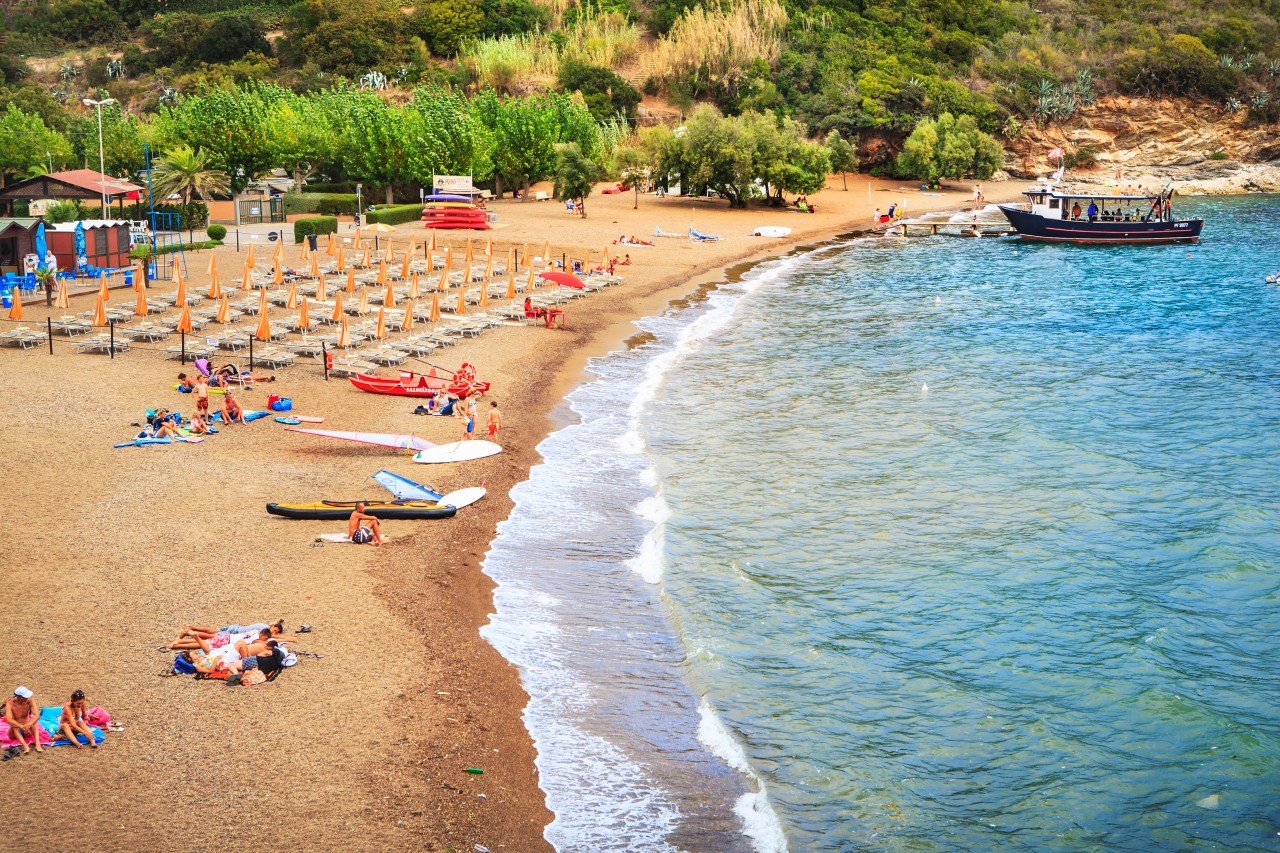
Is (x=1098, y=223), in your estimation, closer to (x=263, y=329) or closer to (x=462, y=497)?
(x=263, y=329)

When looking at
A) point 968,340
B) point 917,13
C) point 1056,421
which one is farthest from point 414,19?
point 1056,421

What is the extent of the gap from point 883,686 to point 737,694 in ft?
6.85

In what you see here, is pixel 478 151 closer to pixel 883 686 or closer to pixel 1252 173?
pixel 883 686

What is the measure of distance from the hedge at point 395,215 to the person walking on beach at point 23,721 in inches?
2071

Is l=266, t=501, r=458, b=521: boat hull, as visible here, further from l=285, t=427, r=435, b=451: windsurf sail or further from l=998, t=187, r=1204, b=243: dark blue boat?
l=998, t=187, r=1204, b=243: dark blue boat

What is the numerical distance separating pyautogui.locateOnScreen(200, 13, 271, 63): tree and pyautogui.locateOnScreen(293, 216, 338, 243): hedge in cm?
6550

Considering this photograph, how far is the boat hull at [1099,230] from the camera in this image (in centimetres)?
6812

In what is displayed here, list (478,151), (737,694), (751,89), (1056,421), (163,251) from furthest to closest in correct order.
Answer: (751,89), (478,151), (163,251), (1056,421), (737,694)

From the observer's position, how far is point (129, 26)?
12800 cm

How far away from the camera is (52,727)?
12992 mm

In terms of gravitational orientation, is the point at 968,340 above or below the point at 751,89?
below

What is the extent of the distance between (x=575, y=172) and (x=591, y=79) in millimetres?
32733

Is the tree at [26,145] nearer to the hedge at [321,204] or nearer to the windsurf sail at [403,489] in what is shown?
the hedge at [321,204]

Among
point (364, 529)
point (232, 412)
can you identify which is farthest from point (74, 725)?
point (232, 412)
